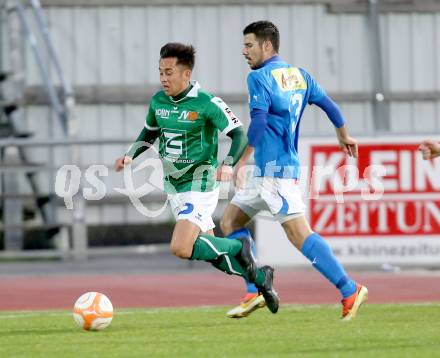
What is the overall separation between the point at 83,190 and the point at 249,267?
7.23 metres

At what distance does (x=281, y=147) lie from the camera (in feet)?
32.1

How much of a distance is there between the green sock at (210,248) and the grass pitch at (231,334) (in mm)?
505

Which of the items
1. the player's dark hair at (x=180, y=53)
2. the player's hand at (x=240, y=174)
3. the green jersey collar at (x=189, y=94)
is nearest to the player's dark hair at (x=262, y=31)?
the player's dark hair at (x=180, y=53)

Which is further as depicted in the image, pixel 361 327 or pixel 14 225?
pixel 14 225

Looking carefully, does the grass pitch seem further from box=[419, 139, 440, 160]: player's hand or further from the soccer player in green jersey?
box=[419, 139, 440, 160]: player's hand

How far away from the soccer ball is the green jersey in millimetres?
1084

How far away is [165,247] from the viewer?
53.3ft

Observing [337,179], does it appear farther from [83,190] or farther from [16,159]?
[16,159]

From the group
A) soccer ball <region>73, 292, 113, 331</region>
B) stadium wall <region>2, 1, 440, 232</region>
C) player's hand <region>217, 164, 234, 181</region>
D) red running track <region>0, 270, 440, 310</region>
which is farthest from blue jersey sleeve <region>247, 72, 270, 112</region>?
stadium wall <region>2, 1, 440, 232</region>

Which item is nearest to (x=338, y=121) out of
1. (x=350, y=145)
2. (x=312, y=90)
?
(x=350, y=145)

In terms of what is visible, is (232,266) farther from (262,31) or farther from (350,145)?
(262,31)

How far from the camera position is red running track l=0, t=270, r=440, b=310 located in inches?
487

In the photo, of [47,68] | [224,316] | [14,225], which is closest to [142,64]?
[47,68]

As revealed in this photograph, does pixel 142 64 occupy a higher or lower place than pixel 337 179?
higher
